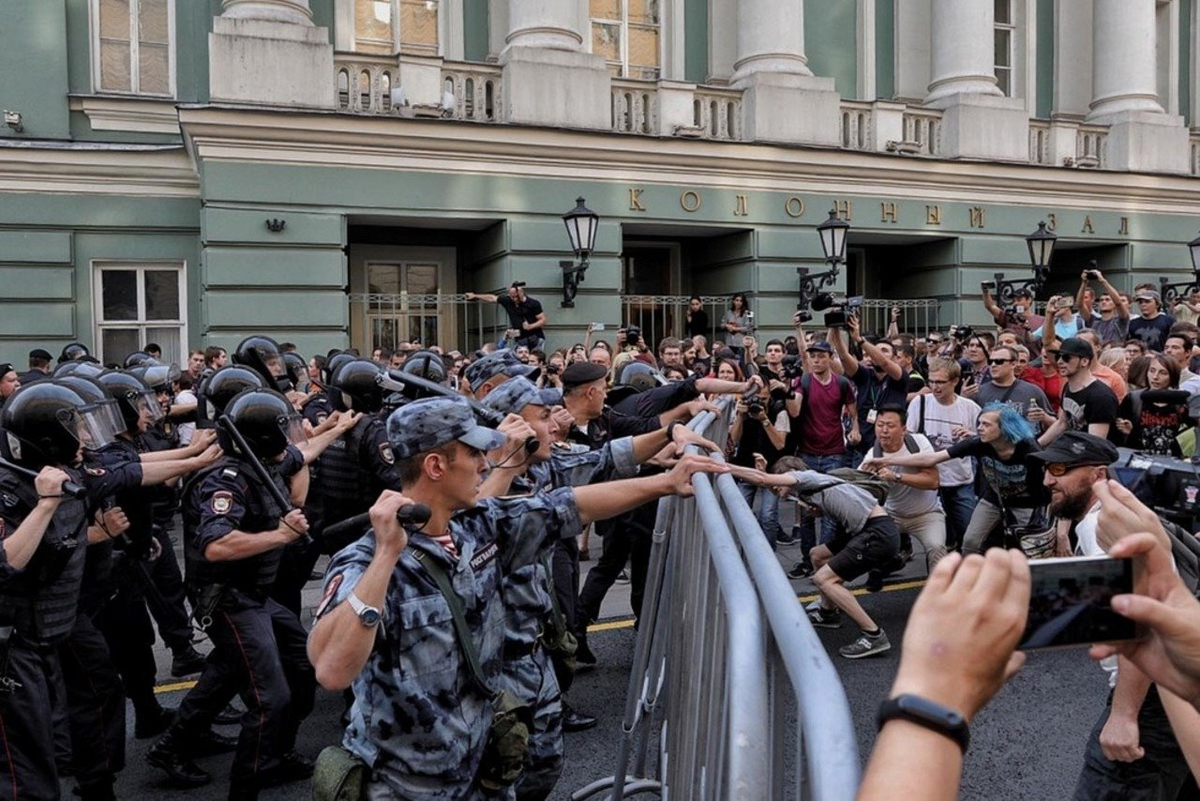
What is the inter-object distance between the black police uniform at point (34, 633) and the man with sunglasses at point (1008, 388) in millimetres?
7181

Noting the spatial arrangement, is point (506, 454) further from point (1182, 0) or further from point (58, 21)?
point (1182, 0)

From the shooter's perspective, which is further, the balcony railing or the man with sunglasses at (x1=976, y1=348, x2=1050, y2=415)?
the balcony railing

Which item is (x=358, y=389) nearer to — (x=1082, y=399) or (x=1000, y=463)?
(x=1000, y=463)

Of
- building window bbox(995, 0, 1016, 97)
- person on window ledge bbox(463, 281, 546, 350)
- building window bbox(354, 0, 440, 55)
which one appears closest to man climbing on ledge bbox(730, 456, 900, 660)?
person on window ledge bbox(463, 281, 546, 350)

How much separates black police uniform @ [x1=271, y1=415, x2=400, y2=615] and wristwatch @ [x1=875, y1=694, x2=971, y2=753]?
475 centimetres

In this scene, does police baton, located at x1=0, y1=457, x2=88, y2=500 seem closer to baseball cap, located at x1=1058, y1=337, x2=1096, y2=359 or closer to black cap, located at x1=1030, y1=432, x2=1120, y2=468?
black cap, located at x1=1030, y1=432, x2=1120, y2=468

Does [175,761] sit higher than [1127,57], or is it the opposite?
[1127,57]

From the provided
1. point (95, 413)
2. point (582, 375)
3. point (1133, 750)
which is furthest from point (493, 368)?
point (1133, 750)

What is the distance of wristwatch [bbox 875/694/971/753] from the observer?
3.97 feet

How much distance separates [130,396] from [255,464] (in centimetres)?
177

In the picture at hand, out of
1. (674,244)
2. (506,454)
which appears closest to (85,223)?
(674,244)

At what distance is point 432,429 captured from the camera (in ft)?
9.80

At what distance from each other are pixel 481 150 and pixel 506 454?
464 inches

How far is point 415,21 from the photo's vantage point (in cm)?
1673
